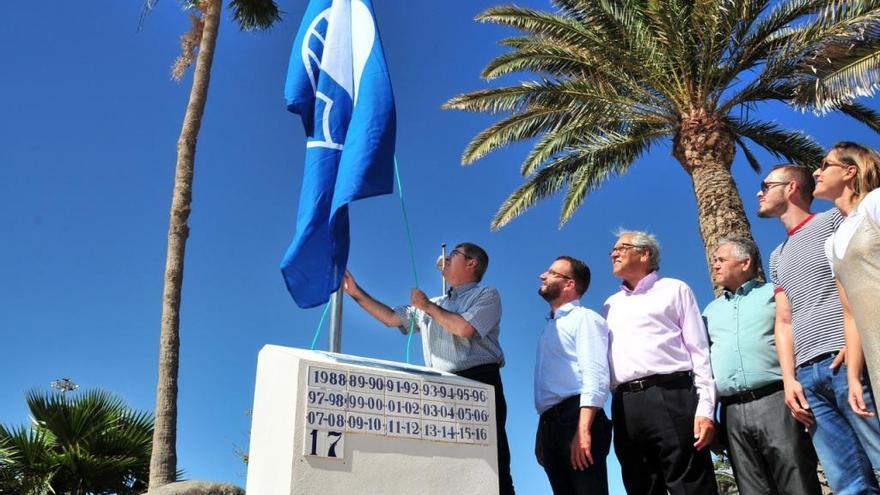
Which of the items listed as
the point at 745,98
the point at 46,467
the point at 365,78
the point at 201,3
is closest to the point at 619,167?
the point at 745,98

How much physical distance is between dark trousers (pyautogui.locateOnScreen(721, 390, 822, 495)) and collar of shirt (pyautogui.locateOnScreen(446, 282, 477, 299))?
143cm

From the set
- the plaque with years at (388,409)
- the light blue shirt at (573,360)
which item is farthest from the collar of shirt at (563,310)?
the plaque with years at (388,409)

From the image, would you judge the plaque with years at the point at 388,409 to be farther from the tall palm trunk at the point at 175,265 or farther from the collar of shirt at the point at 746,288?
the tall palm trunk at the point at 175,265

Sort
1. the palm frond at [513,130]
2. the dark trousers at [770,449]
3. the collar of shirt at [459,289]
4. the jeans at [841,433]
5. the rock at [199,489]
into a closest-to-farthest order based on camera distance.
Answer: the jeans at [841,433]
the dark trousers at [770,449]
the collar of shirt at [459,289]
the rock at [199,489]
the palm frond at [513,130]

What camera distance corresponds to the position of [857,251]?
8.29 ft

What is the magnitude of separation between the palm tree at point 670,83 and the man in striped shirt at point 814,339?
225 inches

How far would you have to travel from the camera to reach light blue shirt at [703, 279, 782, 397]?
3.73 m

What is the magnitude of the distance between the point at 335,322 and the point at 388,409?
878 mm

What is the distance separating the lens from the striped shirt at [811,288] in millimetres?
3383

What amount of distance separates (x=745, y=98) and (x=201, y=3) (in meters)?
7.94

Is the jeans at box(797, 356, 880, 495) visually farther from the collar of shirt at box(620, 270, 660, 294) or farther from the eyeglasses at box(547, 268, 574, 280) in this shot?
the eyeglasses at box(547, 268, 574, 280)

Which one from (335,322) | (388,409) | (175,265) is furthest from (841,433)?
(175,265)

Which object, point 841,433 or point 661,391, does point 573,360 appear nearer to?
point 661,391

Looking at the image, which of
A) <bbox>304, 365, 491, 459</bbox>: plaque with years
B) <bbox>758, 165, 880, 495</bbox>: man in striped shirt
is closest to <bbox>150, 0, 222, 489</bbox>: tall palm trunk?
<bbox>304, 365, 491, 459</bbox>: plaque with years
